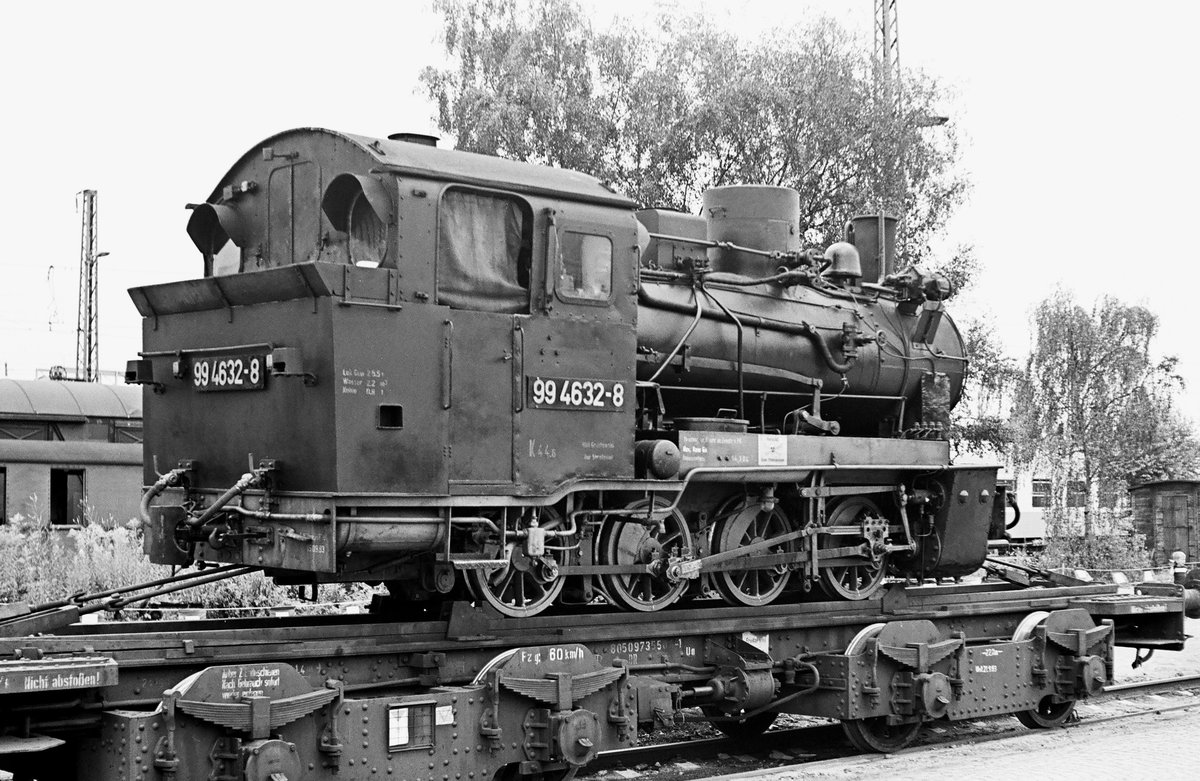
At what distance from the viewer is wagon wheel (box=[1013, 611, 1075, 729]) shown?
40.5 ft

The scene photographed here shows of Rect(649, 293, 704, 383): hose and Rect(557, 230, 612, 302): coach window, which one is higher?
Rect(557, 230, 612, 302): coach window

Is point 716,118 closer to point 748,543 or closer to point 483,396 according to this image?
point 748,543

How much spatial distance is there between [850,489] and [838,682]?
166 cm

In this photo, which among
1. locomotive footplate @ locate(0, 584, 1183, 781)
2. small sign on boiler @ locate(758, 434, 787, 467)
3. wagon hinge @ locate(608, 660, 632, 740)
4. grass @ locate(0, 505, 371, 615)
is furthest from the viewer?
grass @ locate(0, 505, 371, 615)

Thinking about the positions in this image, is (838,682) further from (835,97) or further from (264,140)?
(835,97)

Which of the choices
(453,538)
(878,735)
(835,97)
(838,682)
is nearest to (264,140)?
(453,538)

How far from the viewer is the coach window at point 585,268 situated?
888 centimetres

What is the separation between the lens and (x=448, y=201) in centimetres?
829

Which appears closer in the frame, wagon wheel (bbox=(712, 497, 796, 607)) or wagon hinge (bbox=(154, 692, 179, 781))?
wagon hinge (bbox=(154, 692, 179, 781))

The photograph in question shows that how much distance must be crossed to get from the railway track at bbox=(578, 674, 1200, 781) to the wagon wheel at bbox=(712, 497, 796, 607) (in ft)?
4.63

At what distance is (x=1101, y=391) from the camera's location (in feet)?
144

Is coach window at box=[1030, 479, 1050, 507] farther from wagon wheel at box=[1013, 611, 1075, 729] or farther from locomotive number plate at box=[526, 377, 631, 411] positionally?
locomotive number plate at box=[526, 377, 631, 411]

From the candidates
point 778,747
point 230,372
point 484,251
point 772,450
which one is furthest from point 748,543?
point 230,372

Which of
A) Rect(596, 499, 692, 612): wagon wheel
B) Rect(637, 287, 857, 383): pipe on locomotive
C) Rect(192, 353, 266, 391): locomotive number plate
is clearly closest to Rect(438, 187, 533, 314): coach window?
Rect(637, 287, 857, 383): pipe on locomotive
